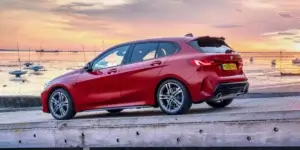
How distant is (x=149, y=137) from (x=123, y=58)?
218 cm

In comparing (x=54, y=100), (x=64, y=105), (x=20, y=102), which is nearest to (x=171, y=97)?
(x=64, y=105)

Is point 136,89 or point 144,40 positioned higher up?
point 144,40

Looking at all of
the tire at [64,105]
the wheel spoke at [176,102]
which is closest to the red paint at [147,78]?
the tire at [64,105]

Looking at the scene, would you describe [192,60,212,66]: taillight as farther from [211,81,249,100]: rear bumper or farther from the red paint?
[211,81,249,100]: rear bumper

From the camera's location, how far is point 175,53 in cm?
982

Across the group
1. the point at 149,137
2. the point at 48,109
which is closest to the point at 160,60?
the point at 149,137

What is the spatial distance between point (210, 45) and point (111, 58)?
190 cm

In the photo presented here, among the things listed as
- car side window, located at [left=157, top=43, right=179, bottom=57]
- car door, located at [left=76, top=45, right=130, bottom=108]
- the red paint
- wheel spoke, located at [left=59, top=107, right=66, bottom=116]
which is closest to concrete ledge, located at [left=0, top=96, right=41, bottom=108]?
wheel spoke, located at [left=59, top=107, right=66, bottom=116]

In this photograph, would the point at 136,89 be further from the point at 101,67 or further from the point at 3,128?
the point at 3,128

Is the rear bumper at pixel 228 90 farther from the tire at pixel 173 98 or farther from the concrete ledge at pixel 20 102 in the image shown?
the concrete ledge at pixel 20 102

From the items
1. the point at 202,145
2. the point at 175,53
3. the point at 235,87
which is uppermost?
the point at 175,53

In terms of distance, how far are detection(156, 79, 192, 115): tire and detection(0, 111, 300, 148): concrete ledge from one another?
829 mm

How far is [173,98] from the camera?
31.6 ft

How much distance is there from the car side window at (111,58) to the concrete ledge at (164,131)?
152 centimetres
